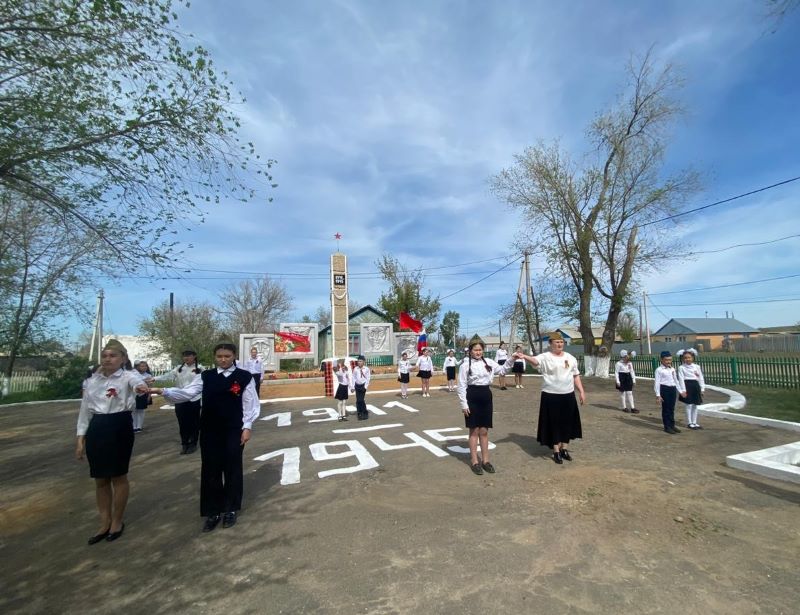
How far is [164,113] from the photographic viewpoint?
753cm

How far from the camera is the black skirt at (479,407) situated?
561 cm

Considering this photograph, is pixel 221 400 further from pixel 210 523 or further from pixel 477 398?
pixel 477 398

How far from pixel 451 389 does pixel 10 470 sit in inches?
467

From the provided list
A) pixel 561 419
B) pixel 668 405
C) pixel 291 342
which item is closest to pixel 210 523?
pixel 561 419

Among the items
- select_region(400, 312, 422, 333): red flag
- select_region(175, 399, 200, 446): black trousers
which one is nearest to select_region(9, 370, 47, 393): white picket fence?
select_region(175, 399, 200, 446): black trousers

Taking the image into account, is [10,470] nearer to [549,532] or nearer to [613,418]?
[549,532]

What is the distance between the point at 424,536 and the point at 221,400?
7.62 ft

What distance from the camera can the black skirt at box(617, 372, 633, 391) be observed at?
33.1ft

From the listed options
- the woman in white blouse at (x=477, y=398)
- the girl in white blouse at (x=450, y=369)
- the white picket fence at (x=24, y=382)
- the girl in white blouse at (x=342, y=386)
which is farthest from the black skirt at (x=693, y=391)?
the white picket fence at (x=24, y=382)

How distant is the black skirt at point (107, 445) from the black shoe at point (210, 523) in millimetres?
931

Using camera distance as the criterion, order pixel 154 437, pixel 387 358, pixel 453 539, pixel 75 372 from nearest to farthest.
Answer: pixel 453 539
pixel 154 437
pixel 75 372
pixel 387 358

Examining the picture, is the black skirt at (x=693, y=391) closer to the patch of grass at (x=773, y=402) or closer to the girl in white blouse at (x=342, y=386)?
the patch of grass at (x=773, y=402)

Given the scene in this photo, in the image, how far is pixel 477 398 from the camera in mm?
5617

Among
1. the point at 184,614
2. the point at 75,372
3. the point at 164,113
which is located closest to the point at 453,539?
the point at 184,614
